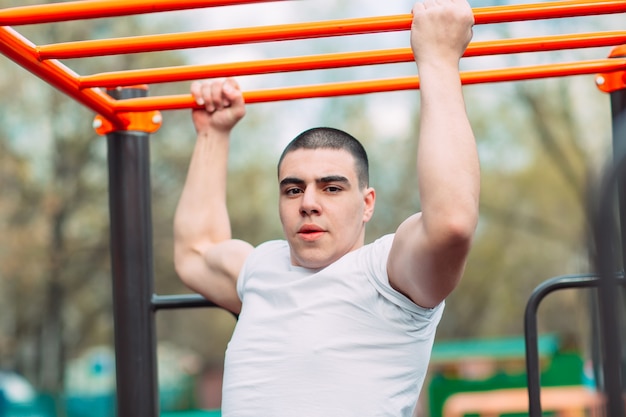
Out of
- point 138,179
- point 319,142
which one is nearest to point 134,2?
point 319,142

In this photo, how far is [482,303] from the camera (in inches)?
567

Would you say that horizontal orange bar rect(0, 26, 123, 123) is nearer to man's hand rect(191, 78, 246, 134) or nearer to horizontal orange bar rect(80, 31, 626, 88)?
horizontal orange bar rect(80, 31, 626, 88)

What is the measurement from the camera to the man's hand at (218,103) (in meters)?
2.39

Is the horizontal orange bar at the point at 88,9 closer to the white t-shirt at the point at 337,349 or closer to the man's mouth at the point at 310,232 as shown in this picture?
the man's mouth at the point at 310,232

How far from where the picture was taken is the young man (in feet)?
5.42

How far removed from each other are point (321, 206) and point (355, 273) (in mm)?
169

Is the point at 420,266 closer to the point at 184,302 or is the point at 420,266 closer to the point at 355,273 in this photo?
the point at 355,273

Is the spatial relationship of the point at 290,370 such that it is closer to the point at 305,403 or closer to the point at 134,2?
the point at 305,403

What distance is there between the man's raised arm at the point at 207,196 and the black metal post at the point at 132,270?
0.34 ft

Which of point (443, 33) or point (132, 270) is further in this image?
point (132, 270)

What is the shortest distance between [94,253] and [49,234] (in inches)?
28.8

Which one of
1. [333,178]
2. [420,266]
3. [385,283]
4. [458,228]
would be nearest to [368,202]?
[333,178]

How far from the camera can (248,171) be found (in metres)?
13.4

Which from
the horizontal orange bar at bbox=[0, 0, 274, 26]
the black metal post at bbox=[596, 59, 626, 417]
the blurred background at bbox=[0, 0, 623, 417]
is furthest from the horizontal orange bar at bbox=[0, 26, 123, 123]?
the blurred background at bbox=[0, 0, 623, 417]
